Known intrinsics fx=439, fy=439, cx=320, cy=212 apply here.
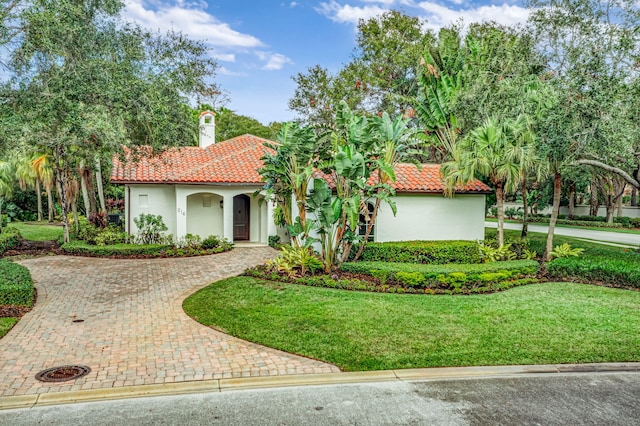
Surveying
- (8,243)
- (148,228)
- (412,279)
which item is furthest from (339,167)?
(8,243)

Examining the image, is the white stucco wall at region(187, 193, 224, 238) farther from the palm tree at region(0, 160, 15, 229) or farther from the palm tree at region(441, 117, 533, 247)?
the palm tree at region(0, 160, 15, 229)

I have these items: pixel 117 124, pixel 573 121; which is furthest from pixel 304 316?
pixel 573 121

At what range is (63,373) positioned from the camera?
651cm

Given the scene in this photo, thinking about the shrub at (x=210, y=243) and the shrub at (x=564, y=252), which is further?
the shrub at (x=210, y=243)

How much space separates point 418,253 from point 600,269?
5.15 meters

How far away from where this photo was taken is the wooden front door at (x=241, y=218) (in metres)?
21.6

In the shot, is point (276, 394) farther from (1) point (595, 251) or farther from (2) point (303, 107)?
(2) point (303, 107)

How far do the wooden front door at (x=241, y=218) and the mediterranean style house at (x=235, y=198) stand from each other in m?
0.05

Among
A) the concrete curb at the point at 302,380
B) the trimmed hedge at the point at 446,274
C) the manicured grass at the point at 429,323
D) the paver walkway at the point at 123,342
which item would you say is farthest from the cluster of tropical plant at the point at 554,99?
the paver walkway at the point at 123,342

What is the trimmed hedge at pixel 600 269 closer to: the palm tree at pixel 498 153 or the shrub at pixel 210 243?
the palm tree at pixel 498 153

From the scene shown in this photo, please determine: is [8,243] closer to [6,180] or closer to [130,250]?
[130,250]

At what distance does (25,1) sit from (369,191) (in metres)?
9.32

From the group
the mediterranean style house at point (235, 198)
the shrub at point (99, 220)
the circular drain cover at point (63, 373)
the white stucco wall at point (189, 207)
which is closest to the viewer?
the circular drain cover at point (63, 373)

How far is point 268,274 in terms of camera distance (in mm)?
13172
